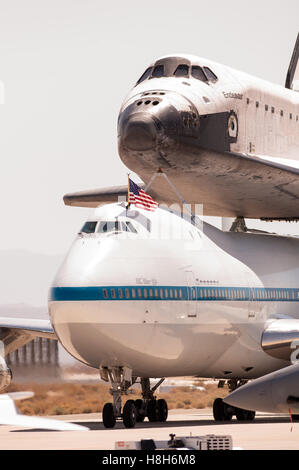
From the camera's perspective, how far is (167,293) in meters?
30.0

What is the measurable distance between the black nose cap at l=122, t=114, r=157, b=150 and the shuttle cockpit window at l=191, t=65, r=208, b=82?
288 centimetres

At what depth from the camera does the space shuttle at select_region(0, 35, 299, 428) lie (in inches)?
1139

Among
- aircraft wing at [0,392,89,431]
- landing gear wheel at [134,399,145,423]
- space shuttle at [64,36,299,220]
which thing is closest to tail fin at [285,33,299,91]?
space shuttle at [64,36,299,220]

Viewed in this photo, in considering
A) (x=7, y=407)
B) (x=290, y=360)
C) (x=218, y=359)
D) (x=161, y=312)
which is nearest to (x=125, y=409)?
(x=161, y=312)

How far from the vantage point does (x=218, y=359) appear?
32750 mm

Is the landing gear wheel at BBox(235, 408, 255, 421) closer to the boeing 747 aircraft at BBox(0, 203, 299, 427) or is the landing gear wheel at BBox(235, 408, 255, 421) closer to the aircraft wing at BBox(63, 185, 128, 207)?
the boeing 747 aircraft at BBox(0, 203, 299, 427)

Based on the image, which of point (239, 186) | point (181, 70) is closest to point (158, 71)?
point (181, 70)

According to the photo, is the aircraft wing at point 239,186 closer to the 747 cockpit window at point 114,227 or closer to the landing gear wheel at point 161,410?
the 747 cockpit window at point 114,227

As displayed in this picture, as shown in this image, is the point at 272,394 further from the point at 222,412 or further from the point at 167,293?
the point at 222,412

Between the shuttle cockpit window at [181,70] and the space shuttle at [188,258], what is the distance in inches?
3.4

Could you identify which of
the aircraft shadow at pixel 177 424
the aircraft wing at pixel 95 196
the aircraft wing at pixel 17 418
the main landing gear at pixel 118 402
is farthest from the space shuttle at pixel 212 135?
the aircraft wing at pixel 17 418

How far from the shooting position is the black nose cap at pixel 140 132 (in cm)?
3139
